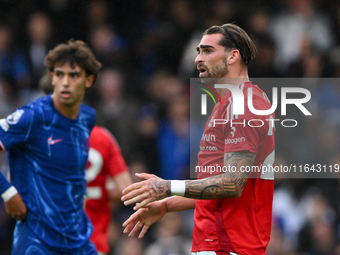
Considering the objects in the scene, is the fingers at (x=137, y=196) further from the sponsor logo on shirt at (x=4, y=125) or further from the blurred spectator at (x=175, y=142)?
the blurred spectator at (x=175, y=142)

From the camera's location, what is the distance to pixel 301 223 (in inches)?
282

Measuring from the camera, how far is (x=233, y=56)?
354 centimetres

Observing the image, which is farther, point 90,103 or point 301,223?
point 90,103

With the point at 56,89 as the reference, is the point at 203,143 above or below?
below

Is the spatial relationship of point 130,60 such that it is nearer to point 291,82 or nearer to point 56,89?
point 291,82

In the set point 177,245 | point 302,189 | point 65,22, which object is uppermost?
point 65,22

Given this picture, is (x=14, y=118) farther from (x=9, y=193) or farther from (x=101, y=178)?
(x=101, y=178)

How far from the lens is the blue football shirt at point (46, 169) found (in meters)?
4.37

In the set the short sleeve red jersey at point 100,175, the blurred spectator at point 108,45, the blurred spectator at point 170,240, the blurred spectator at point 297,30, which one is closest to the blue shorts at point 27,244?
the short sleeve red jersey at point 100,175

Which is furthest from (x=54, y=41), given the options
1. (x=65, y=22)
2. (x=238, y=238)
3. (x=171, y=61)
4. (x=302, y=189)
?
(x=238, y=238)

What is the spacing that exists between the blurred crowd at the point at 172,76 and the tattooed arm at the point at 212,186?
3.96m

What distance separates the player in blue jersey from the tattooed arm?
1662 millimetres

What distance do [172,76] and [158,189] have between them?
18.5 ft

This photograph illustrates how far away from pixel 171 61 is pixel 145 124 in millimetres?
1427
